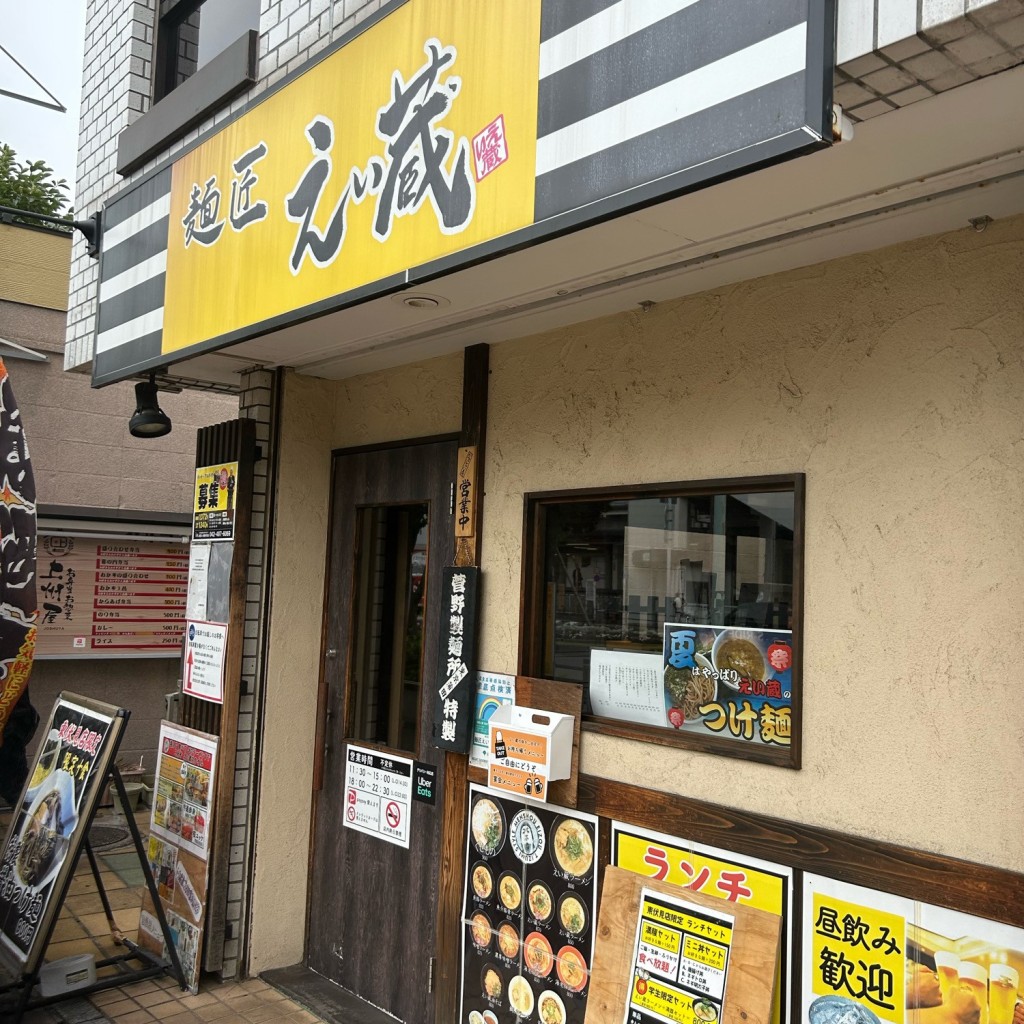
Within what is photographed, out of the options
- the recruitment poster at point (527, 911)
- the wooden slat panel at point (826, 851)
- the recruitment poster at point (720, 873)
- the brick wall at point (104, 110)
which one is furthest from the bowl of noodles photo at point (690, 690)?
the brick wall at point (104, 110)

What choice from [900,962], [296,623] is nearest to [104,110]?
[296,623]

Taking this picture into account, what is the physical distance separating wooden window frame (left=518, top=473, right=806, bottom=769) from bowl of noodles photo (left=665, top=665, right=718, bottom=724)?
0.09 metres

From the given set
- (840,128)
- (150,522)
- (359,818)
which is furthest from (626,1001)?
(150,522)

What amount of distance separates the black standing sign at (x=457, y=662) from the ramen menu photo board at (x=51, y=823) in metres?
1.57

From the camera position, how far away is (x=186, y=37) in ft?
19.8

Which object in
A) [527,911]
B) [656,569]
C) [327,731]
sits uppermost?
[656,569]

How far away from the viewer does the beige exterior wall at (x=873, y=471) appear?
2662 millimetres

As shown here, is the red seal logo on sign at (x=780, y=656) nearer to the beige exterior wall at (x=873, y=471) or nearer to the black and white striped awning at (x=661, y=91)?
the beige exterior wall at (x=873, y=471)

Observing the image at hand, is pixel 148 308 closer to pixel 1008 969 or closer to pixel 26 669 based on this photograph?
pixel 26 669

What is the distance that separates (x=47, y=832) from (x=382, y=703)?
173 centimetres

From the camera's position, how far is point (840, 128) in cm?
208

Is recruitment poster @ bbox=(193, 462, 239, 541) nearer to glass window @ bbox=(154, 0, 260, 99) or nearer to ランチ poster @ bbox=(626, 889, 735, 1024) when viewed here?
glass window @ bbox=(154, 0, 260, 99)

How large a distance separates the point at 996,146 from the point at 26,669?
16.9 ft

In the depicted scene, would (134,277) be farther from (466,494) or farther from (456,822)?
(456,822)
